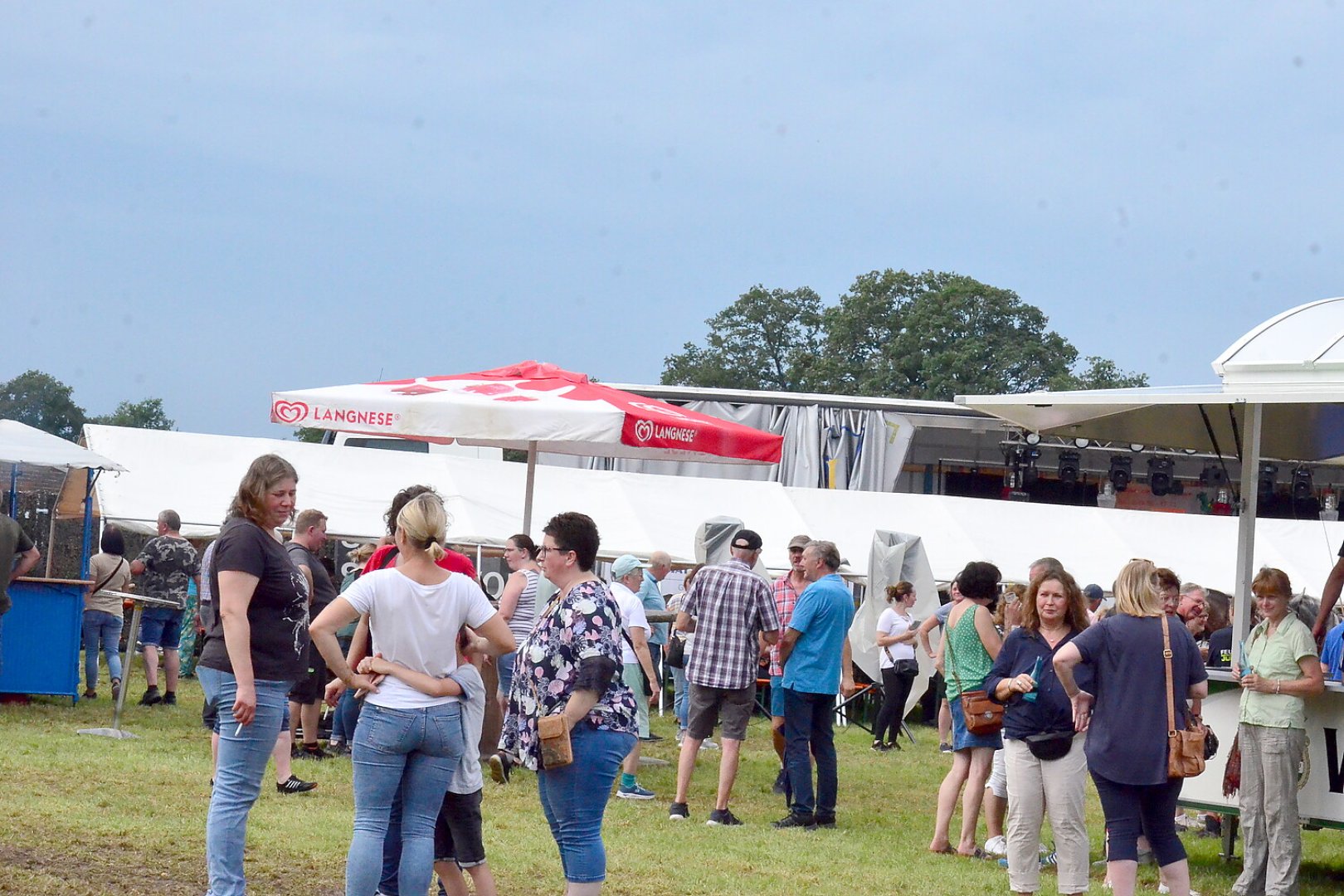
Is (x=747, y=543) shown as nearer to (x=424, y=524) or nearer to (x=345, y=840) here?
(x=345, y=840)

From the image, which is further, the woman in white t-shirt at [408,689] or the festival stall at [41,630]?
the festival stall at [41,630]

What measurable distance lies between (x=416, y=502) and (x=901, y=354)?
5305 cm

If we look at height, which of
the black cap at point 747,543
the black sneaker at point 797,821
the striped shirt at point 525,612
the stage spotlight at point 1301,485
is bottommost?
the black sneaker at point 797,821

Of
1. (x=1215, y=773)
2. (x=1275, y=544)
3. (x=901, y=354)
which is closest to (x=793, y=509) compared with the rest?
(x=1275, y=544)

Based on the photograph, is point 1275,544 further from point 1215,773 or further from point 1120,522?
point 1215,773

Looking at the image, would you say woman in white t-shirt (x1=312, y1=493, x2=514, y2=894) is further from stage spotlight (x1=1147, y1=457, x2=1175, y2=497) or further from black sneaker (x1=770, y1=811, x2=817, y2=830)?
stage spotlight (x1=1147, y1=457, x2=1175, y2=497)

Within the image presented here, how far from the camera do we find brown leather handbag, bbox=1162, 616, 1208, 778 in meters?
5.78

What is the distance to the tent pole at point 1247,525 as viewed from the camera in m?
7.25

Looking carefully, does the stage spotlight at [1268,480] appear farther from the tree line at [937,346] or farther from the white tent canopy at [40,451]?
the tree line at [937,346]

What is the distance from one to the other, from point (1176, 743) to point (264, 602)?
3670 mm

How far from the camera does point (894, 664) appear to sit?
14.2 meters

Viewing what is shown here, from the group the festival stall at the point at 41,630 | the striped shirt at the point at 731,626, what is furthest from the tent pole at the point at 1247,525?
the festival stall at the point at 41,630

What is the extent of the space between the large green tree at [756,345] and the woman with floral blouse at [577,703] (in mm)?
58064

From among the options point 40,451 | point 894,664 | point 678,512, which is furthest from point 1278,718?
point 678,512
